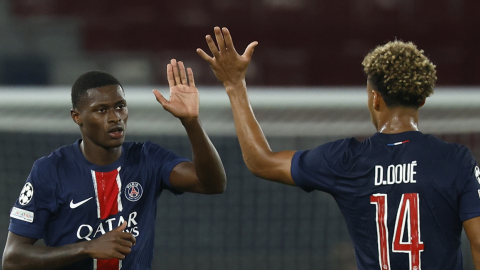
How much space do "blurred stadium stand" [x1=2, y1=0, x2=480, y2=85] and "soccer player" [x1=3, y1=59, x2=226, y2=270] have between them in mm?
5850

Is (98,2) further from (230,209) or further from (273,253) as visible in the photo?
(273,253)

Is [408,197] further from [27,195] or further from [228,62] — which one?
[27,195]

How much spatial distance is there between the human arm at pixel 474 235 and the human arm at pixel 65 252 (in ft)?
4.40

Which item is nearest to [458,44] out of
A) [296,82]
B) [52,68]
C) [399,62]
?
[296,82]

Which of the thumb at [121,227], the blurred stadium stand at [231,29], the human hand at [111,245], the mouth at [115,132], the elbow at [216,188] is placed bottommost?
the human hand at [111,245]

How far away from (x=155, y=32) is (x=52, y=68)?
163 centimetres

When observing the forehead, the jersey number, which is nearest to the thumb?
the forehead

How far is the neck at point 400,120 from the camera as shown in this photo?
7.43 feet

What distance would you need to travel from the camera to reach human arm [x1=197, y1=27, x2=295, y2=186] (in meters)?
2.37

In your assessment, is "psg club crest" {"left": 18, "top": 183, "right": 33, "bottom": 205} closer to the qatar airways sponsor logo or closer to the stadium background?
the qatar airways sponsor logo

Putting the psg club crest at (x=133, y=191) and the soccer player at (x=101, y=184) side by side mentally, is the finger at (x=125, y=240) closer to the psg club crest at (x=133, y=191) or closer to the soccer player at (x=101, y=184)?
the soccer player at (x=101, y=184)

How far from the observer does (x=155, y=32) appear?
29.2 ft

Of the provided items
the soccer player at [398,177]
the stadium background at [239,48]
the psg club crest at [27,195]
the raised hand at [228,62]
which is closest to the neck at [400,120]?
the soccer player at [398,177]

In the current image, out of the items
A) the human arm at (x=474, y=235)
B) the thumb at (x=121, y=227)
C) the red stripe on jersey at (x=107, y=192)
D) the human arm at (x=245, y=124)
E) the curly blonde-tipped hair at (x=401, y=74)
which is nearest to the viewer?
the human arm at (x=474, y=235)
